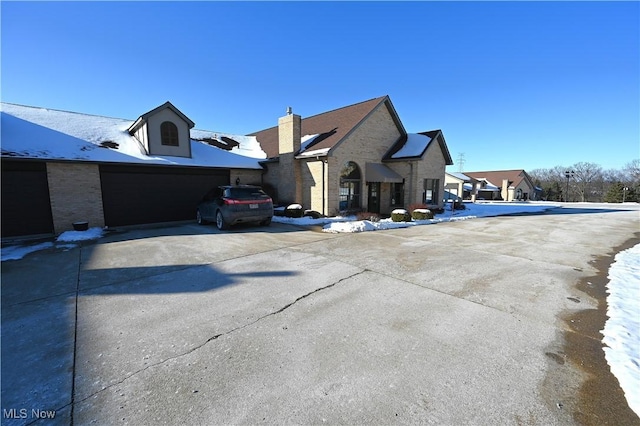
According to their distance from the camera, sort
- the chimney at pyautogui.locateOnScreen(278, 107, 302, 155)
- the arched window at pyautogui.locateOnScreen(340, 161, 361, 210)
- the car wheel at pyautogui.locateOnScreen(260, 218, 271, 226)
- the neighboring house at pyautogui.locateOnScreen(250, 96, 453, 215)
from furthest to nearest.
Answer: the chimney at pyautogui.locateOnScreen(278, 107, 302, 155), the arched window at pyautogui.locateOnScreen(340, 161, 361, 210), the neighboring house at pyautogui.locateOnScreen(250, 96, 453, 215), the car wheel at pyautogui.locateOnScreen(260, 218, 271, 226)

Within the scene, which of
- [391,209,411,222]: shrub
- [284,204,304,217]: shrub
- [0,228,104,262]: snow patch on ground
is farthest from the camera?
[284,204,304,217]: shrub

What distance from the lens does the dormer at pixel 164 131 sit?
13453mm

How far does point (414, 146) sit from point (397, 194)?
3272mm

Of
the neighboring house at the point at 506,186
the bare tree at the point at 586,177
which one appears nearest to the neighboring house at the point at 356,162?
the neighboring house at the point at 506,186

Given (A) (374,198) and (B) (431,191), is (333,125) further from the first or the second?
(B) (431,191)

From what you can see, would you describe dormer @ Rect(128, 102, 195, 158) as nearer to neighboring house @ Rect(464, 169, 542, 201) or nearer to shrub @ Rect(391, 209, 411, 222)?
shrub @ Rect(391, 209, 411, 222)

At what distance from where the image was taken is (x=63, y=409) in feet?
7.75

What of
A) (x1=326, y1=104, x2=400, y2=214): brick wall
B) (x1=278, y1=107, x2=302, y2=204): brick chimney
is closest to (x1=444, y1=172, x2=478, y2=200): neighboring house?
(x1=326, y1=104, x2=400, y2=214): brick wall

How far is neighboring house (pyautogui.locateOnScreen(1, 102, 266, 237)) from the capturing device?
10227mm

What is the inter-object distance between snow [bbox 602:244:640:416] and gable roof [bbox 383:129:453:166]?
12.0 metres

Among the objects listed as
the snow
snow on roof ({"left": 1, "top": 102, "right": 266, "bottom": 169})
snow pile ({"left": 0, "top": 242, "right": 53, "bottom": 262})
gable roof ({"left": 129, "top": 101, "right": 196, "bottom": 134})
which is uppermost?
gable roof ({"left": 129, "top": 101, "right": 196, "bottom": 134})

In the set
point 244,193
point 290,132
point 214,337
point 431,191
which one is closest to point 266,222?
point 244,193

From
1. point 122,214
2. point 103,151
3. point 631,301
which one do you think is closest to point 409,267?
point 631,301

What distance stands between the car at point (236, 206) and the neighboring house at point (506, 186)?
49605 millimetres
